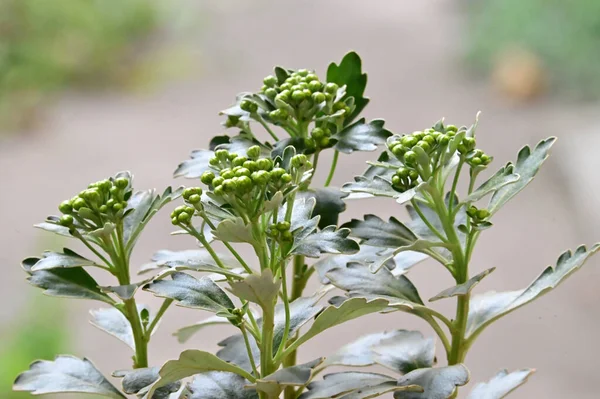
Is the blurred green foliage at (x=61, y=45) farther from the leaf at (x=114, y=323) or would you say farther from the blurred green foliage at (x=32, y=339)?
the leaf at (x=114, y=323)

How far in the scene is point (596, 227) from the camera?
2.07 meters

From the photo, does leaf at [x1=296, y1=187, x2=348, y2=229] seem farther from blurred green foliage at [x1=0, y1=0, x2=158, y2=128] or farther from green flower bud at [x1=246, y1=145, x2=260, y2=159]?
blurred green foliage at [x1=0, y1=0, x2=158, y2=128]

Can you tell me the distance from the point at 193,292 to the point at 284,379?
80mm

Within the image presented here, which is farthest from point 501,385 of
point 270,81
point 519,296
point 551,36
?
point 551,36

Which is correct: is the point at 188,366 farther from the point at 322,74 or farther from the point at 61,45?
the point at 61,45

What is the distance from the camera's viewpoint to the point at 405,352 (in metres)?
0.59

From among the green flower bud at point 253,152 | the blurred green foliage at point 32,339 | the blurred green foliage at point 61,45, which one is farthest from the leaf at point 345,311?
the blurred green foliage at point 61,45

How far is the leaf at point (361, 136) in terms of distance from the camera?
568mm

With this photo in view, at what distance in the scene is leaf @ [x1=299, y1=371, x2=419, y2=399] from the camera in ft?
1.73

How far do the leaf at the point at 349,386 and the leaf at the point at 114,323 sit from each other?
0.48 feet

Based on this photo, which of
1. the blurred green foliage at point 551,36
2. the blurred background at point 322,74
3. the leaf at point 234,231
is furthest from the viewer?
the blurred green foliage at point 551,36

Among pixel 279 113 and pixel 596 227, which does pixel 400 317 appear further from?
pixel 279 113

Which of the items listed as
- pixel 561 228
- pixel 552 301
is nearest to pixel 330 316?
pixel 552 301

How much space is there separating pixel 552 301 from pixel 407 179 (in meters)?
1.62
